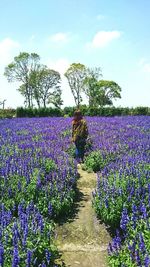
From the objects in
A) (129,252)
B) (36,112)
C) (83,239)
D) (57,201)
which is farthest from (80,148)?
(36,112)

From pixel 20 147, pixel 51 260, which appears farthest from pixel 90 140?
pixel 51 260

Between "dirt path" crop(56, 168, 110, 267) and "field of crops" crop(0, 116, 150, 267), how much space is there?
24 cm

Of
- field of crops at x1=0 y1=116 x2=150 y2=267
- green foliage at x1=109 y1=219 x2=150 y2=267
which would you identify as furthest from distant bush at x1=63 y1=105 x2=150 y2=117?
green foliage at x1=109 y1=219 x2=150 y2=267

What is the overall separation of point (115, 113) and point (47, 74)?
39656 millimetres

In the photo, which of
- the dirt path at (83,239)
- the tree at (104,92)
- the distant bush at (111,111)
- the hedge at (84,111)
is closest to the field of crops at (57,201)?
the dirt path at (83,239)

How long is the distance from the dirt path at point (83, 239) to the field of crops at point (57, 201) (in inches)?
9.5

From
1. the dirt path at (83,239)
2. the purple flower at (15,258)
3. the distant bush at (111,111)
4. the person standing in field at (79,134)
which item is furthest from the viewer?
the distant bush at (111,111)

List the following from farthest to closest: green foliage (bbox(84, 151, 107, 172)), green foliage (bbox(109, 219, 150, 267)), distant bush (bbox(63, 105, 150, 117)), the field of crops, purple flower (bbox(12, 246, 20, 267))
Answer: distant bush (bbox(63, 105, 150, 117)), green foliage (bbox(84, 151, 107, 172)), the field of crops, green foliage (bbox(109, 219, 150, 267)), purple flower (bbox(12, 246, 20, 267))

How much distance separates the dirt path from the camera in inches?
262

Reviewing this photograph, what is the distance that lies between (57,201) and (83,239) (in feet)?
3.79

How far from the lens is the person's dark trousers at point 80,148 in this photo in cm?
1373

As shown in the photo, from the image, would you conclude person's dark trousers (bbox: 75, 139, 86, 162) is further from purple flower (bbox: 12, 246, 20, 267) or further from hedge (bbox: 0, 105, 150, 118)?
hedge (bbox: 0, 105, 150, 118)

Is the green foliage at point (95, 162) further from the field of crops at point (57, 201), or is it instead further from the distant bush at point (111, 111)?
the distant bush at point (111, 111)

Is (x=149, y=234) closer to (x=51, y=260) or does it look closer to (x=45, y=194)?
(x=51, y=260)
